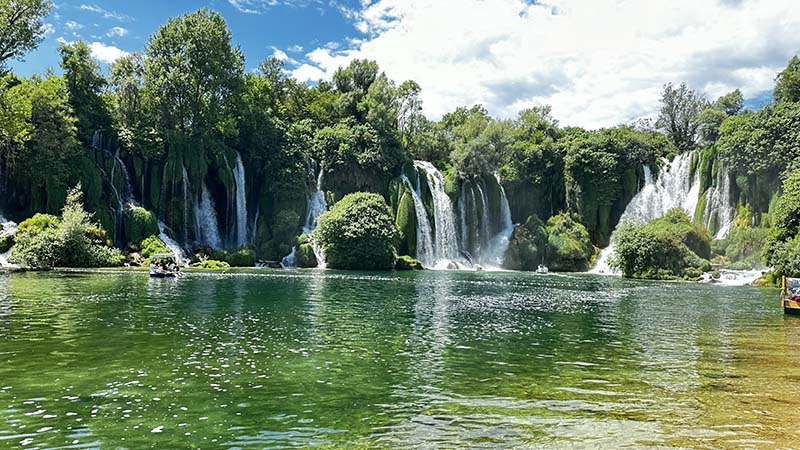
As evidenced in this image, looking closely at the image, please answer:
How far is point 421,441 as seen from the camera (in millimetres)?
8852

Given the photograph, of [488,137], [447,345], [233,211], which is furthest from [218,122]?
[447,345]

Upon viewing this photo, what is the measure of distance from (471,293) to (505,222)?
4510cm

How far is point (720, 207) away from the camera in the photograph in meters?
69.4

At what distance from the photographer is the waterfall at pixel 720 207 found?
68.2 meters

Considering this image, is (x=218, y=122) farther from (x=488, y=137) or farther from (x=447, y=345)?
(x=447, y=345)

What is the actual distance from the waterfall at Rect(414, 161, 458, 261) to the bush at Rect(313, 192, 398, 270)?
416 inches

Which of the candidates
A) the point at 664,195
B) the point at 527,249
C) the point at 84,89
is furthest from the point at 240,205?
the point at 664,195

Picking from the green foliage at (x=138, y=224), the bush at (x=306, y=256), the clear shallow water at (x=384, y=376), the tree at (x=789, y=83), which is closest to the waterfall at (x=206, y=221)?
the green foliage at (x=138, y=224)

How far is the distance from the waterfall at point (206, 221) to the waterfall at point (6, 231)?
17.6 meters

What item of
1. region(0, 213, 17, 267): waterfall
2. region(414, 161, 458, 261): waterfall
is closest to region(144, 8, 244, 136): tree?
region(0, 213, 17, 267): waterfall

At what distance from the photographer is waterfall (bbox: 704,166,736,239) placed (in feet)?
224

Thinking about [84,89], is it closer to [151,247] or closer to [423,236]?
[151,247]

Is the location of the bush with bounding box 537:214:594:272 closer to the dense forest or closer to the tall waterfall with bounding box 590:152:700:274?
the dense forest

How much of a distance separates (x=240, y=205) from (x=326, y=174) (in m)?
13.2
